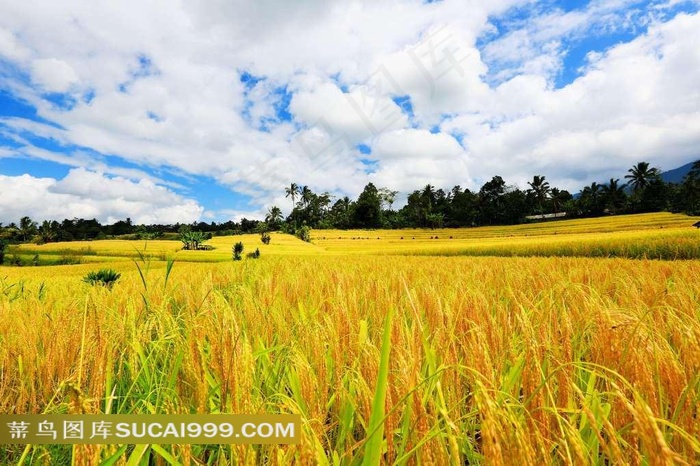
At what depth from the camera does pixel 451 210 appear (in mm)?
84250

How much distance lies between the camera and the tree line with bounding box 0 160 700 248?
66875mm

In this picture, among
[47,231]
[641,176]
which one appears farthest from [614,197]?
[47,231]

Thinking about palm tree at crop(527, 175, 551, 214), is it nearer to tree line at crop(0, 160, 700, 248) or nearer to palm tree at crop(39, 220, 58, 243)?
tree line at crop(0, 160, 700, 248)

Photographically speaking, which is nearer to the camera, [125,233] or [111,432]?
[111,432]

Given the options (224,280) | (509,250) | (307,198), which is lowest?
(509,250)

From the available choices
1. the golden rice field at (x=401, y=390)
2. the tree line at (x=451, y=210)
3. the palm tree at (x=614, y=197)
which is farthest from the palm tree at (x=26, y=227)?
the palm tree at (x=614, y=197)

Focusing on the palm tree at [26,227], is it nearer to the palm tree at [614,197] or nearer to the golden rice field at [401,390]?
the golden rice field at [401,390]

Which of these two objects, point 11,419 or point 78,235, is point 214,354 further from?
point 78,235

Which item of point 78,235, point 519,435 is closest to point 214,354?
point 519,435

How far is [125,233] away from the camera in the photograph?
2906 inches

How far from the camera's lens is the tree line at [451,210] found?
66875mm

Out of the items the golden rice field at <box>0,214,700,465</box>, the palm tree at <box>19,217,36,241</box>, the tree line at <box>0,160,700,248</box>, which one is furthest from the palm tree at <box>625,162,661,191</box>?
the palm tree at <box>19,217,36,241</box>

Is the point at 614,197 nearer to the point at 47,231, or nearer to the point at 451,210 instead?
the point at 451,210

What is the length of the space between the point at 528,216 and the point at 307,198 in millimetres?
63700
